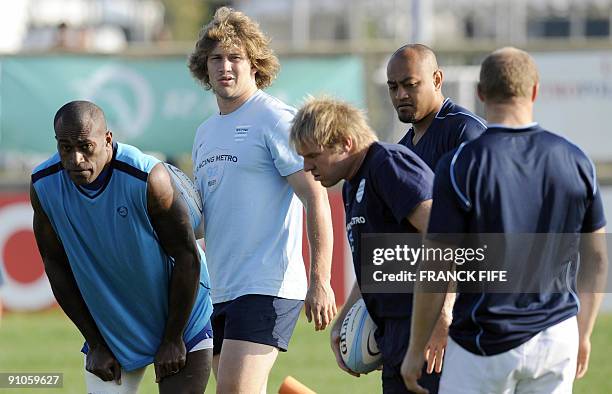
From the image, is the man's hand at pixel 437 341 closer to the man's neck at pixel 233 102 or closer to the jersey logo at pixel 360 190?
the jersey logo at pixel 360 190

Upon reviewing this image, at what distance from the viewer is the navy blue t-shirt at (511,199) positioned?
4.40m

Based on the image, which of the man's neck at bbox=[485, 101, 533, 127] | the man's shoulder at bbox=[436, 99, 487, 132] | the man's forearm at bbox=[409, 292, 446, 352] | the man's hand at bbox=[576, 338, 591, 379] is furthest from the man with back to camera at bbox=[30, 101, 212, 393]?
the man's hand at bbox=[576, 338, 591, 379]

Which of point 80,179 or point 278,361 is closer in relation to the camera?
point 80,179

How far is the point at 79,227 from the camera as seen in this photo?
218 inches

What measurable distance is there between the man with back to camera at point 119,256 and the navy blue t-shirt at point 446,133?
1110mm

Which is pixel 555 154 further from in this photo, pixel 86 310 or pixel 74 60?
pixel 74 60

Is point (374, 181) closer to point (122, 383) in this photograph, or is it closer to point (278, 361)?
point (122, 383)

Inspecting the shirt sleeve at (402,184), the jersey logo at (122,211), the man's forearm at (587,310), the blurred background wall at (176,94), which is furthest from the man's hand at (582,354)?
the blurred background wall at (176,94)

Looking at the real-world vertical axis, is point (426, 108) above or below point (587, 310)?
above

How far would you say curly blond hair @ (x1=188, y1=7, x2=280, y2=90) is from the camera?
6230 millimetres

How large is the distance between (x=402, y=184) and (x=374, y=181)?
127 millimetres

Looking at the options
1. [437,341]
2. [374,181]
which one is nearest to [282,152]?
[374,181]

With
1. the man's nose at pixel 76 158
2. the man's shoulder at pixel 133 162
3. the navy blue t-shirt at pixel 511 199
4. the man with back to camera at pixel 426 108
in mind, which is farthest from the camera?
the man with back to camera at pixel 426 108

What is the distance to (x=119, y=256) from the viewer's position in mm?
5566
